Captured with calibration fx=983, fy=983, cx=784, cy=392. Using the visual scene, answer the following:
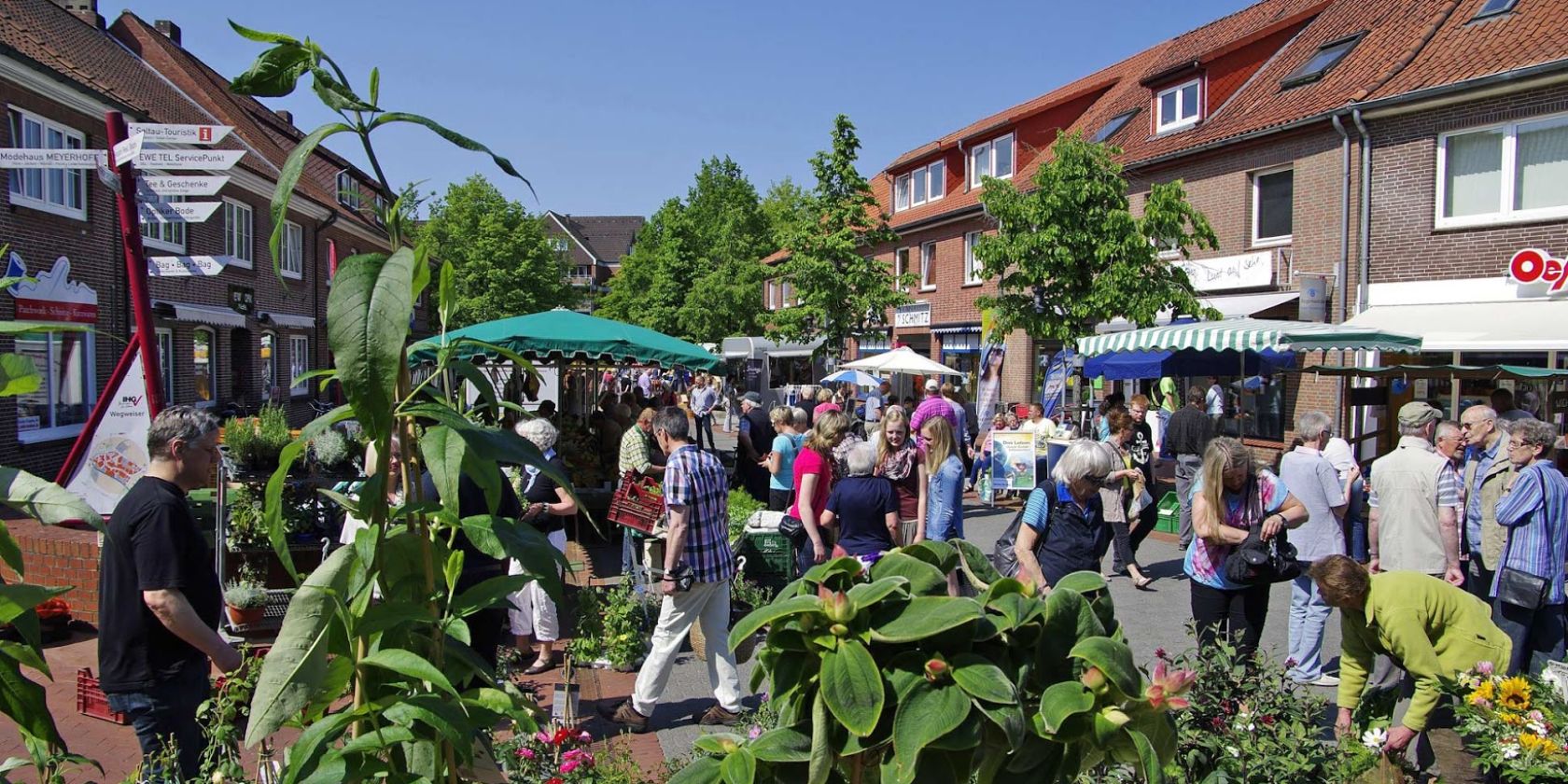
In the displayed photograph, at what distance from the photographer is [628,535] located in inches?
304

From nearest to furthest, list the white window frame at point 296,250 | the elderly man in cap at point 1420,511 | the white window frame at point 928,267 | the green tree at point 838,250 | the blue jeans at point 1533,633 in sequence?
1. the blue jeans at point 1533,633
2. the elderly man in cap at point 1420,511
3. the green tree at point 838,250
4. the white window frame at point 296,250
5. the white window frame at point 928,267

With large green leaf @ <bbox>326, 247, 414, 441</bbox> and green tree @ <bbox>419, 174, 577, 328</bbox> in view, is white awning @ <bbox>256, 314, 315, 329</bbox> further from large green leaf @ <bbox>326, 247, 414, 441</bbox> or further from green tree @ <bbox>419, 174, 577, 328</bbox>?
large green leaf @ <bbox>326, 247, 414, 441</bbox>

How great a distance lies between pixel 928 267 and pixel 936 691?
30402 mm

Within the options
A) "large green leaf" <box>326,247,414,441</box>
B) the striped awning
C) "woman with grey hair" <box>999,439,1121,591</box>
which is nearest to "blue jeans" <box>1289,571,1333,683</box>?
"woman with grey hair" <box>999,439,1121,591</box>

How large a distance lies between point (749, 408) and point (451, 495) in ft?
36.1

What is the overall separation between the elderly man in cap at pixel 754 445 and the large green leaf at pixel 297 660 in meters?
10.3

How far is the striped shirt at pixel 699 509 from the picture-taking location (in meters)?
5.45

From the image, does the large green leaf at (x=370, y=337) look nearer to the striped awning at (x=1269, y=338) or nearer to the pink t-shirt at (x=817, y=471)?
the pink t-shirt at (x=817, y=471)

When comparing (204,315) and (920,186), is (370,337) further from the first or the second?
(920,186)

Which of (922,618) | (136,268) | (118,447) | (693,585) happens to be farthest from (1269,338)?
(922,618)

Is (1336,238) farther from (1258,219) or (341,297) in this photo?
(341,297)

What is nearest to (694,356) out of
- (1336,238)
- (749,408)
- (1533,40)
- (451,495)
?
(749,408)

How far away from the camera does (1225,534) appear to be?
5.43 m

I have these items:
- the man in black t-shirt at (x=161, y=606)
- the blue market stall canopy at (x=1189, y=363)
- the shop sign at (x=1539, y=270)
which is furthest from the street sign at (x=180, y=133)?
the shop sign at (x=1539, y=270)
